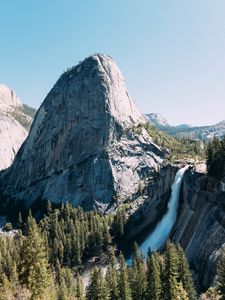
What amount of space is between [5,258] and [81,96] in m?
91.1

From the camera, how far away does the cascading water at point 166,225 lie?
10453 centimetres

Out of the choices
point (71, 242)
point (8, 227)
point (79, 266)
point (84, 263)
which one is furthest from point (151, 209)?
point (8, 227)

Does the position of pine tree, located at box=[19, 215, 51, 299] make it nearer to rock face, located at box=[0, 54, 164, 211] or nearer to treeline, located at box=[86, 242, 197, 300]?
treeline, located at box=[86, 242, 197, 300]

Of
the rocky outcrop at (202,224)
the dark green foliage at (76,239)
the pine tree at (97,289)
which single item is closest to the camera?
the pine tree at (97,289)

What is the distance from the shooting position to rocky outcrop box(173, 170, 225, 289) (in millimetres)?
73438

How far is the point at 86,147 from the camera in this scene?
162375mm

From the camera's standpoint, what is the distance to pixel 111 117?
166m

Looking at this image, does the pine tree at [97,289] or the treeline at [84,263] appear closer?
the treeline at [84,263]

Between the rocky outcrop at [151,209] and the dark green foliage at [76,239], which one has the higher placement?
the rocky outcrop at [151,209]

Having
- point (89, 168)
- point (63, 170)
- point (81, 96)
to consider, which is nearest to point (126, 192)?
point (89, 168)

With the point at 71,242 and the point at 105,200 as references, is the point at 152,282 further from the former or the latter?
the point at 105,200

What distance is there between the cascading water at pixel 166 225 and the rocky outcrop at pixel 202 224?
4076 millimetres

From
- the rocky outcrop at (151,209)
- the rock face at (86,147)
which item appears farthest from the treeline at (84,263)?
the rock face at (86,147)

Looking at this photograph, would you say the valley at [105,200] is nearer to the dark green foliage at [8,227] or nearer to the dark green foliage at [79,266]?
the dark green foliage at [79,266]
